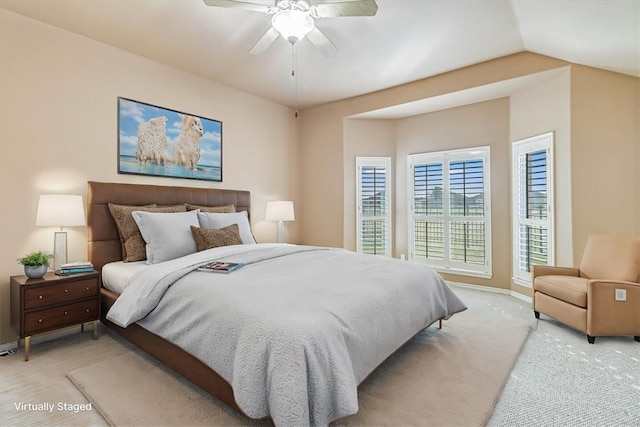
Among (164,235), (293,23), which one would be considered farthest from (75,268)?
(293,23)

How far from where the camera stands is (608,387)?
2039mm

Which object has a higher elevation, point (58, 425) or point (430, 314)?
point (430, 314)

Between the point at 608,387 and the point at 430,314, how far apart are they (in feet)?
3.77

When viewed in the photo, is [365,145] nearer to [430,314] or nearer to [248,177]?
[248,177]

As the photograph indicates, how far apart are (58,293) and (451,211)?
4754 mm

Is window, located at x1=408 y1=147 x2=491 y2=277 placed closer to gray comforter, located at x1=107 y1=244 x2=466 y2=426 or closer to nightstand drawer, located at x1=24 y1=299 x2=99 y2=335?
gray comforter, located at x1=107 y1=244 x2=466 y2=426

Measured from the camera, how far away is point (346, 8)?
223 centimetres

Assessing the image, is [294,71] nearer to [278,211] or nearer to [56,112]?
[278,211]

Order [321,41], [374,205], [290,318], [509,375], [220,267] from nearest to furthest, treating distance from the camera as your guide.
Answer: [290,318] → [509,375] → [220,267] → [321,41] → [374,205]

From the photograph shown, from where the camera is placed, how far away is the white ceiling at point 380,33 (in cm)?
262

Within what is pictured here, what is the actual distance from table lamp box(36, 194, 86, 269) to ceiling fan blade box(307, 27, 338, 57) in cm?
247

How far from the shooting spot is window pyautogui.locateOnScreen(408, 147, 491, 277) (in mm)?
4512

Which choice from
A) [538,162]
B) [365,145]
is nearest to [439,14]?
[538,162]

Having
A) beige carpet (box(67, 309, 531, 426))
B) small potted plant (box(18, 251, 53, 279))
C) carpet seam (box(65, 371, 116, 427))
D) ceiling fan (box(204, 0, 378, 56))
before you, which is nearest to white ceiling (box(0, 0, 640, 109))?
ceiling fan (box(204, 0, 378, 56))
